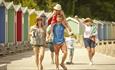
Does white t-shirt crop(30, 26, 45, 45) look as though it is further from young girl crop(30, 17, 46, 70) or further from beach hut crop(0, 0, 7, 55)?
beach hut crop(0, 0, 7, 55)

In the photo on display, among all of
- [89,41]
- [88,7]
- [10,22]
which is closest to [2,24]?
[10,22]

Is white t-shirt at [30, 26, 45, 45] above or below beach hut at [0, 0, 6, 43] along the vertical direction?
below

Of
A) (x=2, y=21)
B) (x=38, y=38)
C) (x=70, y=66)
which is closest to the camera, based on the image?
(x=38, y=38)

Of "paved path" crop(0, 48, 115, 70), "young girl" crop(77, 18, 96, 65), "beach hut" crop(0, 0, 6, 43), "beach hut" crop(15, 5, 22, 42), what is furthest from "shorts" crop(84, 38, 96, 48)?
"beach hut" crop(15, 5, 22, 42)

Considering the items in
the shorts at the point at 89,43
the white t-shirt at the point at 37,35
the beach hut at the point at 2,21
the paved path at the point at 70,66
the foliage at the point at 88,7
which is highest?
the foliage at the point at 88,7

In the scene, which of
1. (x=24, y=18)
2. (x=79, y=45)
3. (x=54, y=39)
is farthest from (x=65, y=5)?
(x=54, y=39)

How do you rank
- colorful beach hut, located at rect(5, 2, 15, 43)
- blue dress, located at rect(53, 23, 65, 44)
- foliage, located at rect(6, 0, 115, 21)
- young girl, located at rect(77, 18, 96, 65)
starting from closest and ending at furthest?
blue dress, located at rect(53, 23, 65, 44) → young girl, located at rect(77, 18, 96, 65) → colorful beach hut, located at rect(5, 2, 15, 43) → foliage, located at rect(6, 0, 115, 21)

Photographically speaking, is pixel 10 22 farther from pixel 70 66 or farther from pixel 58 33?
pixel 58 33

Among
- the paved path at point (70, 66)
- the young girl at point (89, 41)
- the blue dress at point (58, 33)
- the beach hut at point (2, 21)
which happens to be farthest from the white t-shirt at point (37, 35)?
the beach hut at point (2, 21)

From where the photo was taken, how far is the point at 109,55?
29.1 metres

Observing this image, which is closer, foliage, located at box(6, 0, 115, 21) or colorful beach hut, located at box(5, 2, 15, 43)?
colorful beach hut, located at box(5, 2, 15, 43)

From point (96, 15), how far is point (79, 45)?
2852 centimetres

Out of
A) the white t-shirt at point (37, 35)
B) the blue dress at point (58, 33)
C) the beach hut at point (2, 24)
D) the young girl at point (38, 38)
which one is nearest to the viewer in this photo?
the blue dress at point (58, 33)

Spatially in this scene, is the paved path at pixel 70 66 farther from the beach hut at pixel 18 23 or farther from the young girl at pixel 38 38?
the beach hut at pixel 18 23
